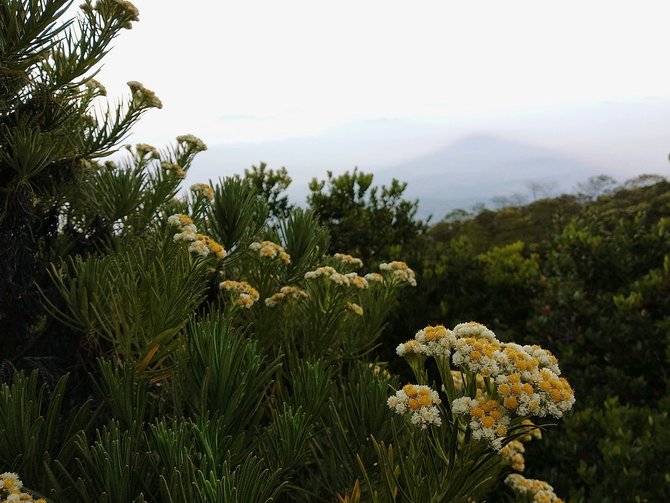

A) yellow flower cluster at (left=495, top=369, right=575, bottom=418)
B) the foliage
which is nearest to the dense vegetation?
yellow flower cluster at (left=495, top=369, right=575, bottom=418)

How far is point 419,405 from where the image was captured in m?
1.70

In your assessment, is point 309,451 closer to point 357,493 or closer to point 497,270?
point 357,493

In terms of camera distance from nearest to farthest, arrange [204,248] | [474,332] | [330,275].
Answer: [474,332] → [204,248] → [330,275]

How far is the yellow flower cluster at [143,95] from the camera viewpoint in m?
3.18

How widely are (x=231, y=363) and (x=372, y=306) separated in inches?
74.2

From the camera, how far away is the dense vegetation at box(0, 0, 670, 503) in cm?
174

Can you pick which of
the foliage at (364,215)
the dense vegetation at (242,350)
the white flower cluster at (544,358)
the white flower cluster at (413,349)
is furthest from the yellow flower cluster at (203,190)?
the foliage at (364,215)

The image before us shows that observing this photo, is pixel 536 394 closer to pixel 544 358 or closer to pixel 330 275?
pixel 544 358

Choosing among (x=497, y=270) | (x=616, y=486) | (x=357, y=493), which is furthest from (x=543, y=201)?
(x=357, y=493)

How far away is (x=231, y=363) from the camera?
196 cm

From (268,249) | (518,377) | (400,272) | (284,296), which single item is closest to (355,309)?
(284,296)

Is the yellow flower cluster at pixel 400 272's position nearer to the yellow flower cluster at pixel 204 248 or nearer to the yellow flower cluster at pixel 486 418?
the yellow flower cluster at pixel 204 248

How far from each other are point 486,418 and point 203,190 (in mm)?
2413

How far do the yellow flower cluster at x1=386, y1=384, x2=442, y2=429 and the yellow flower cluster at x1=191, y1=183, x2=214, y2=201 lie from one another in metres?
2.07
